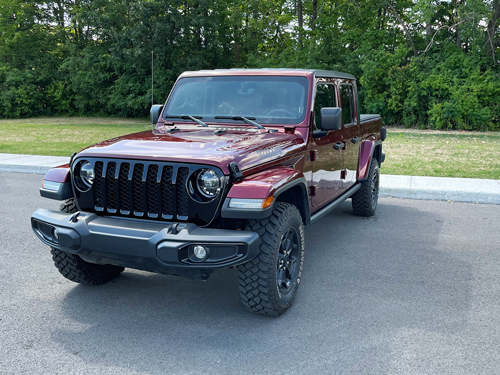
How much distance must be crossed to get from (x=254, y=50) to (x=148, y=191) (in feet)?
107

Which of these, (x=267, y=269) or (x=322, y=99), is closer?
(x=267, y=269)

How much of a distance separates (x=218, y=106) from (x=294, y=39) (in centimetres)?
3027

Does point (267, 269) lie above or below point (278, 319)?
above

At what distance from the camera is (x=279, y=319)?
388 centimetres

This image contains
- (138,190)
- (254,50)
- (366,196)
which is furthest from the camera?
(254,50)

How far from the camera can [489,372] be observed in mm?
3141

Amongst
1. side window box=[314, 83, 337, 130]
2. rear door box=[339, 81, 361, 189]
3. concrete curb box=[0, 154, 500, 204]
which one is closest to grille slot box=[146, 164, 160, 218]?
side window box=[314, 83, 337, 130]

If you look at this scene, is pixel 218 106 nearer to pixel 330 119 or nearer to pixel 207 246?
pixel 330 119

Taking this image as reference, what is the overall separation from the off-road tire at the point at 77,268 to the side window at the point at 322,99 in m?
2.39

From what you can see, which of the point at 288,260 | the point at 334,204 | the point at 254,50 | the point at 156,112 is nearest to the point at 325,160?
the point at 334,204

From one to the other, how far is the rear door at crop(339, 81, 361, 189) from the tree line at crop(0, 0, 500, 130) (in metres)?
18.8

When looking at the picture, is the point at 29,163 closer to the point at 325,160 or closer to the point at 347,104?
the point at 347,104

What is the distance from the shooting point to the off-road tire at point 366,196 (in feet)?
22.9

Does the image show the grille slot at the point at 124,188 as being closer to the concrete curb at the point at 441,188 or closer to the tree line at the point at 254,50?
the concrete curb at the point at 441,188
